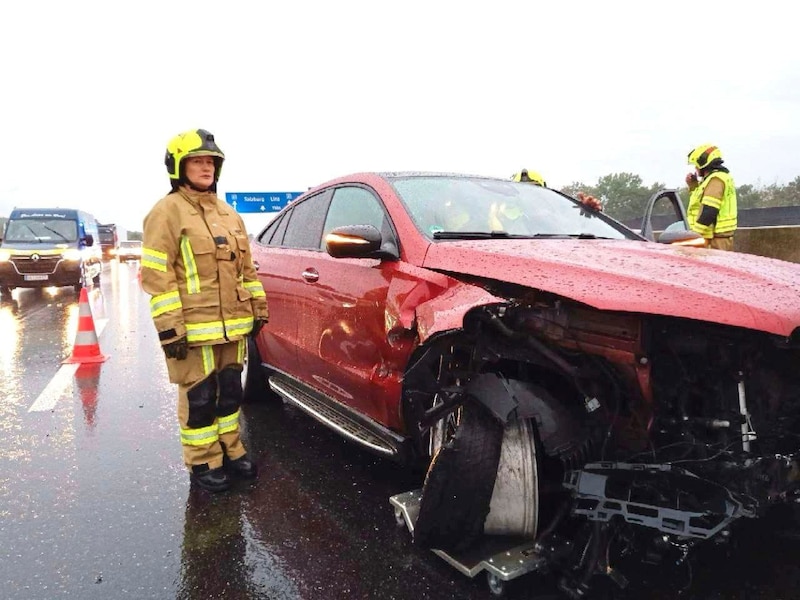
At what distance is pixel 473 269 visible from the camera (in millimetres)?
2518

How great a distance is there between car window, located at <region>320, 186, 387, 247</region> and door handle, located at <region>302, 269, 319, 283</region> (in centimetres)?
27

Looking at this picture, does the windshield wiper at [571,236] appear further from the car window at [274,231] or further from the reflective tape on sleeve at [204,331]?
the car window at [274,231]

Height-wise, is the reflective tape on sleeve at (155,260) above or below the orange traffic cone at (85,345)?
above

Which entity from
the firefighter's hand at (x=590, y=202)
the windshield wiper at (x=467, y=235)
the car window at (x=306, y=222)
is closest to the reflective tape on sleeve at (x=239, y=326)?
the car window at (x=306, y=222)

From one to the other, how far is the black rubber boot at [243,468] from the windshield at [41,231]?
522 inches

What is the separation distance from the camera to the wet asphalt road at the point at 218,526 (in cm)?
243

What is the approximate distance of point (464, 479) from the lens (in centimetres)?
222

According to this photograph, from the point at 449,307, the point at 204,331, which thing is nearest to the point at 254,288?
the point at 204,331

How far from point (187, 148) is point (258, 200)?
2623 cm

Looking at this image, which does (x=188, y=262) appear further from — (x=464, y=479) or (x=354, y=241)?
(x=464, y=479)

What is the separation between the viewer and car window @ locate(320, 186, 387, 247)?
3.39 meters

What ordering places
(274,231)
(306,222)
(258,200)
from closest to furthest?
(306,222) → (274,231) → (258,200)


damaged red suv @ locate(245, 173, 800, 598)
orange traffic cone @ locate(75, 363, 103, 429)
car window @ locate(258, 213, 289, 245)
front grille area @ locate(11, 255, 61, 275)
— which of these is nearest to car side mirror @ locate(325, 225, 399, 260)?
damaged red suv @ locate(245, 173, 800, 598)

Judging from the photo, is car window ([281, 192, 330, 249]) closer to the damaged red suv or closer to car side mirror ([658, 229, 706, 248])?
the damaged red suv
